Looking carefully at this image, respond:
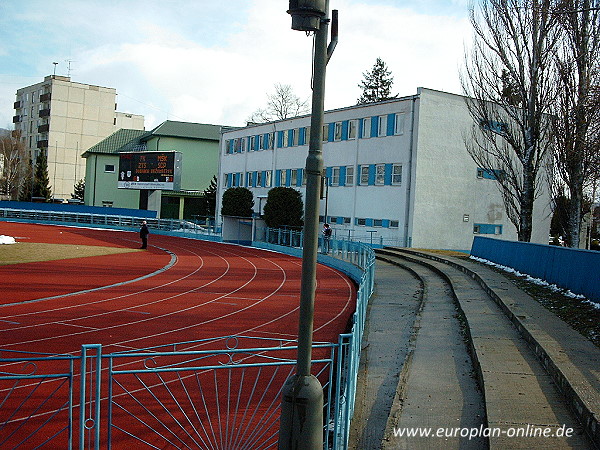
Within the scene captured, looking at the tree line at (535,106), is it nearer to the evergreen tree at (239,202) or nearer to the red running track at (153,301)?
the red running track at (153,301)

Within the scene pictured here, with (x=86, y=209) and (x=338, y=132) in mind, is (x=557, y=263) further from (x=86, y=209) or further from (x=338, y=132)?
(x=86, y=209)

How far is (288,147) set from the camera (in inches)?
1993

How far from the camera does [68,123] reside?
98688 millimetres

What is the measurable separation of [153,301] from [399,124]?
24793mm

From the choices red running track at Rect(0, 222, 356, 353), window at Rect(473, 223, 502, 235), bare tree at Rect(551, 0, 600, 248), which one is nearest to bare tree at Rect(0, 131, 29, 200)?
red running track at Rect(0, 222, 356, 353)

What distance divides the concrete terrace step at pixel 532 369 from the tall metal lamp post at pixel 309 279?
6.20ft

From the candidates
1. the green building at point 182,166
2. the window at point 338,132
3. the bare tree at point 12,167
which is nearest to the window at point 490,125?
the window at point 338,132

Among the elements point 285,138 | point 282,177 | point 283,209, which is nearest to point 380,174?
point 283,209

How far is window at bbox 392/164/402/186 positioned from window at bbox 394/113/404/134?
2162 mm

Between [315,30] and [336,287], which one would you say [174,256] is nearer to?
[336,287]

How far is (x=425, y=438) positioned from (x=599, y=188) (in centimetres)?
2714

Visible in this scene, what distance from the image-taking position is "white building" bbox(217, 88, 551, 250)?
38188 mm

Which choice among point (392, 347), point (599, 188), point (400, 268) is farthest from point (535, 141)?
point (392, 347)

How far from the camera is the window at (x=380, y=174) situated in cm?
4044
